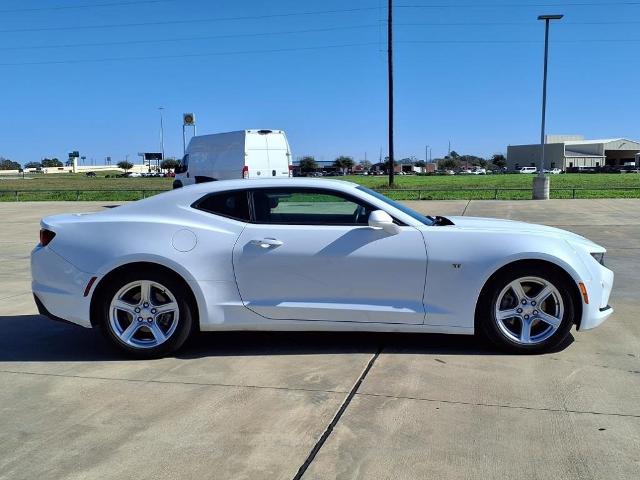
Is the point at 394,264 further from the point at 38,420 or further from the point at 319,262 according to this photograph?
the point at 38,420

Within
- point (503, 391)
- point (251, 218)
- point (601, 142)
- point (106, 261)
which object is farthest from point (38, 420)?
point (601, 142)

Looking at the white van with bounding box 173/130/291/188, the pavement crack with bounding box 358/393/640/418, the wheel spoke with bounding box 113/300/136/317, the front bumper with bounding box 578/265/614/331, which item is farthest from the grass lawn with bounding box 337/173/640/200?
the pavement crack with bounding box 358/393/640/418

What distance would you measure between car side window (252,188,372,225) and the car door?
8cm

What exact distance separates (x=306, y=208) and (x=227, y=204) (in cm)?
66

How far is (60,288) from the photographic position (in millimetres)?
4957

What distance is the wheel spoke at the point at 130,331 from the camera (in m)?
4.93

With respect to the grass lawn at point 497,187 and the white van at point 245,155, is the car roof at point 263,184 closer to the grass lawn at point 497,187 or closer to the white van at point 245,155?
the white van at point 245,155

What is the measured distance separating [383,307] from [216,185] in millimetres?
1731

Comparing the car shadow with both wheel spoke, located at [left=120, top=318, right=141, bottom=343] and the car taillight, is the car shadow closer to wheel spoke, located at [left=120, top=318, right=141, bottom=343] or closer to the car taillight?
wheel spoke, located at [left=120, top=318, right=141, bottom=343]

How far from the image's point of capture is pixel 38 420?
3.79 metres

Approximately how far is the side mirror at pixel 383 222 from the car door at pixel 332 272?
0.04 metres

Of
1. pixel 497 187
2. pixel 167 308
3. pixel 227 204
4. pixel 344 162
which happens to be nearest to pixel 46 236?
pixel 167 308

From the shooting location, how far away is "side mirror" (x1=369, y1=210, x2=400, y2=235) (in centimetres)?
473

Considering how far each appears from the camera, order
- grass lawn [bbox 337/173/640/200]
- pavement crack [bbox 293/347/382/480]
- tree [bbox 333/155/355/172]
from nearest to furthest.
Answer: pavement crack [bbox 293/347/382/480] < grass lawn [bbox 337/173/640/200] < tree [bbox 333/155/355/172]
